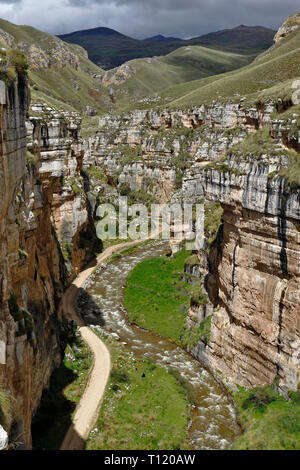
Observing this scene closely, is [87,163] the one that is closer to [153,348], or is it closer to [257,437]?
[153,348]

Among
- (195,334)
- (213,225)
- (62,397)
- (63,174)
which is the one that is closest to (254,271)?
(195,334)

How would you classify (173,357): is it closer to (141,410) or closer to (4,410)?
(141,410)

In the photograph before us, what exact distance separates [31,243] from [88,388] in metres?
9.59

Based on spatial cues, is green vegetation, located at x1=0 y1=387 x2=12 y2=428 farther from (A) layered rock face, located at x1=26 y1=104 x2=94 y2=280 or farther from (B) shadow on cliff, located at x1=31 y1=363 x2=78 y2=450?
(A) layered rock face, located at x1=26 y1=104 x2=94 y2=280

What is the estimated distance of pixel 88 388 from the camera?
84.4 feet

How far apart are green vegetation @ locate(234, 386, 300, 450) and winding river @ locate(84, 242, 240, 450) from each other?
124cm

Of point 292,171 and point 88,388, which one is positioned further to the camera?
point 88,388

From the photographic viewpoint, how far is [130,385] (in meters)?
26.3

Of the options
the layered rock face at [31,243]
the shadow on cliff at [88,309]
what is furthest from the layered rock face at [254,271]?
the layered rock face at [31,243]

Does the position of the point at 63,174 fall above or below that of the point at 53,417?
above

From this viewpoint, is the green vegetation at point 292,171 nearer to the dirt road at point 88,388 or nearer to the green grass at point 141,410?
the green grass at point 141,410

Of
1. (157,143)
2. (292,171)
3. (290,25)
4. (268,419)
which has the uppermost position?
(290,25)

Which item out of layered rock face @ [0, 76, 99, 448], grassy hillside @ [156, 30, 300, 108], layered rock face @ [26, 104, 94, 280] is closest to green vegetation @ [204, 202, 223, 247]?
layered rock face @ [0, 76, 99, 448]
